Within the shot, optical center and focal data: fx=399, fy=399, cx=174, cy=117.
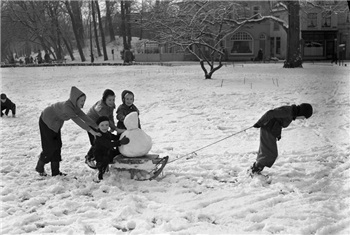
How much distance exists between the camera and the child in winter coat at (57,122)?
597cm

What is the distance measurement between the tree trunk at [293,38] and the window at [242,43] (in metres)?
19.4

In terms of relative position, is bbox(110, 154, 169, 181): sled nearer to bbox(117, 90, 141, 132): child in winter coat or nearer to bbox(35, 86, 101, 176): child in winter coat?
bbox(35, 86, 101, 176): child in winter coat

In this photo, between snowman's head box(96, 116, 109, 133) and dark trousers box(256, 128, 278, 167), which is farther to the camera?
snowman's head box(96, 116, 109, 133)

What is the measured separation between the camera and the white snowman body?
5.96 m

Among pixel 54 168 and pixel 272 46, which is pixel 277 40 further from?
pixel 54 168

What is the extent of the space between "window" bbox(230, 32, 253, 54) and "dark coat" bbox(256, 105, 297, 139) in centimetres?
A: 4102

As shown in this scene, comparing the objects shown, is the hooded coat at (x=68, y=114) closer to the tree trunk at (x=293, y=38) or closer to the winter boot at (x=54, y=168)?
the winter boot at (x=54, y=168)

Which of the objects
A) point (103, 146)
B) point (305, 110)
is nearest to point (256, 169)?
point (305, 110)

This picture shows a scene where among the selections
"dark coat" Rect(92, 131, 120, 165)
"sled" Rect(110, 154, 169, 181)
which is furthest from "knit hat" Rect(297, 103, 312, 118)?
"dark coat" Rect(92, 131, 120, 165)

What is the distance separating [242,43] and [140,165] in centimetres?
4200

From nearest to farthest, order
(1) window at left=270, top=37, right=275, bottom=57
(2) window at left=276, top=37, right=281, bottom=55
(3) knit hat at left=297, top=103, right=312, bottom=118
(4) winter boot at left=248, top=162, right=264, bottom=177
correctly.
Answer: (3) knit hat at left=297, top=103, right=312, bottom=118
(4) winter boot at left=248, top=162, right=264, bottom=177
(2) window at left=276, top=37, right=281, bottom=55
(1) window at left=270, top=37, right=275, bottom=57

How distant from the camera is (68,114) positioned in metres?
5.95

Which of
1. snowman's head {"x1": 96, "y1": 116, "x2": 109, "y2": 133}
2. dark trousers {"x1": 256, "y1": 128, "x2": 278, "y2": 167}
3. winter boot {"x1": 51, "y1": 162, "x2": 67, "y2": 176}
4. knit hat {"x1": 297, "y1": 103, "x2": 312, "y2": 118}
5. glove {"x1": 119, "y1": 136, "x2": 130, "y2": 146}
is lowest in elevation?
winter boot {"x1": 51, "y1": 162, "x2": 67, "y2": 176}

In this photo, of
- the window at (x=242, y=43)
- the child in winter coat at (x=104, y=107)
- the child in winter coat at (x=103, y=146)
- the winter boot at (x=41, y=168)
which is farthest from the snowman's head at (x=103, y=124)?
the window at (x=242, y=43)
